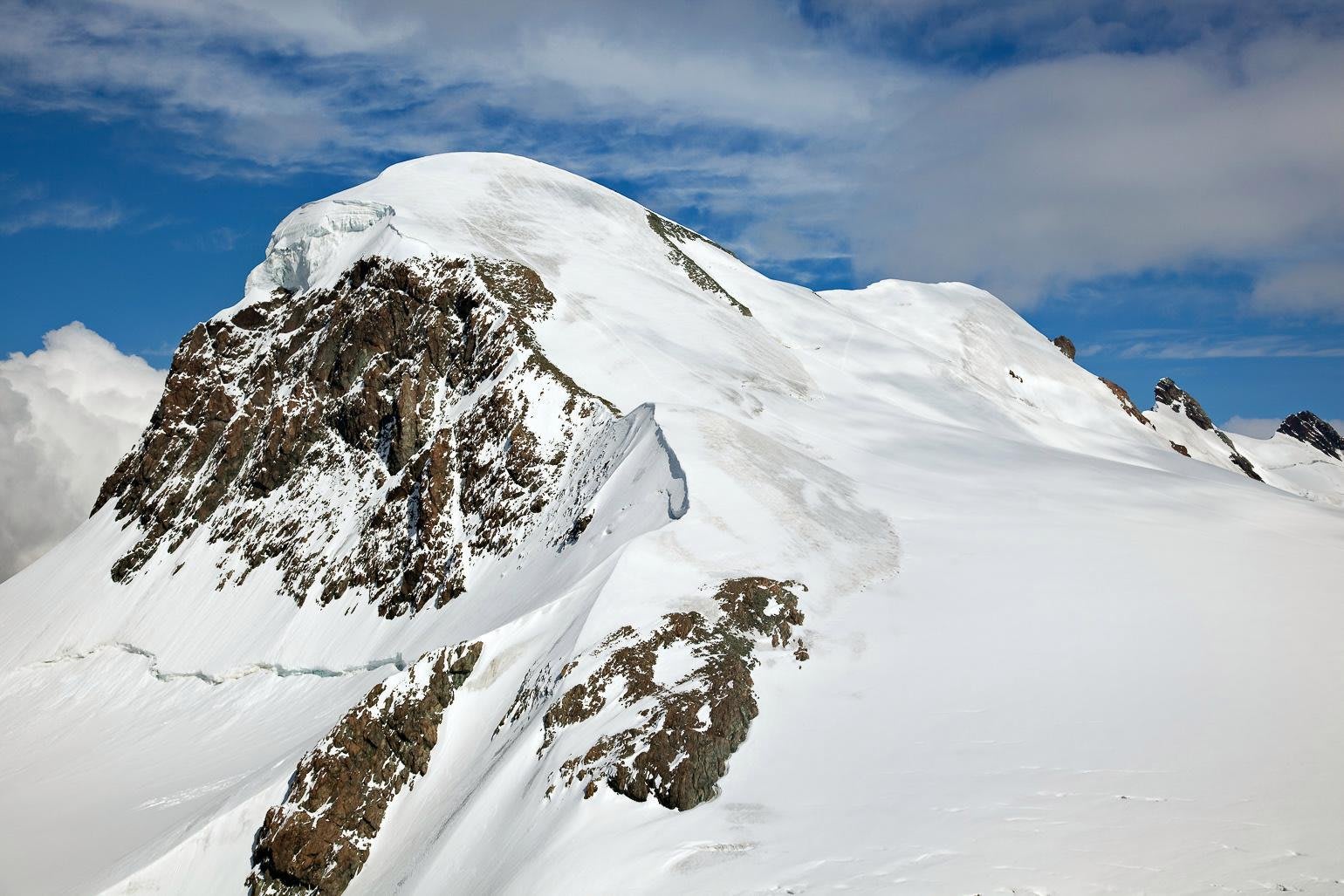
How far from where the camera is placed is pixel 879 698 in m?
22.0

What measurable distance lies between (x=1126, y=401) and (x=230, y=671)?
64.5 metres

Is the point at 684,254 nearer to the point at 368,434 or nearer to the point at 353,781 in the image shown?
the point at 368,434

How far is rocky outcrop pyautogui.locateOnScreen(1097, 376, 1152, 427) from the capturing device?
71.6 metres

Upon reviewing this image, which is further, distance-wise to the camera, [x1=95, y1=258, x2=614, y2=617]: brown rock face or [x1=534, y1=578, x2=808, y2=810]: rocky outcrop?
[x1=95, y1=258, x2=614, y2=617]: brown rock face

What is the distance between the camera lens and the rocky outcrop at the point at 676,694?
19516 millimetres

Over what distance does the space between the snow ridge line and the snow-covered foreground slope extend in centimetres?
23

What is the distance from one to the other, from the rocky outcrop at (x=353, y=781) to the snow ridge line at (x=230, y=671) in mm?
7623

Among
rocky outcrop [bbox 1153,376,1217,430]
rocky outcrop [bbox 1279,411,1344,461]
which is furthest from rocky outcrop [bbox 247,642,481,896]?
rocky outcrop [bbox 1279,411,1344,461]

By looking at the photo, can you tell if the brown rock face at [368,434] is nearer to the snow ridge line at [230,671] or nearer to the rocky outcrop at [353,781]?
the snow ridge line at [230,671]

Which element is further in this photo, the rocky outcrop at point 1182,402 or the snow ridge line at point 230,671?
the rocky outcrop at point 1182,402

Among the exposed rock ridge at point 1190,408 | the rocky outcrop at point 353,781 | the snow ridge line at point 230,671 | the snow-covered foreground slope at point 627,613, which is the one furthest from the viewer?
the exposed rock ridge at point 1190,408

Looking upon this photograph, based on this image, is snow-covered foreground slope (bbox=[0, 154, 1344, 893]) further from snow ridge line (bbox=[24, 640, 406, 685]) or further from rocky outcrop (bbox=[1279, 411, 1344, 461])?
rocky outcrop (bbox=[1279, 411, 1344, 461])

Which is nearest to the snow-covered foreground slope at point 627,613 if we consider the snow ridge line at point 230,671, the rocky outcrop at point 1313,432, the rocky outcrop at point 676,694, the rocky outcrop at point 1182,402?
the rocky outcrop at point 676,694

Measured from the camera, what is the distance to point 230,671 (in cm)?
4378
